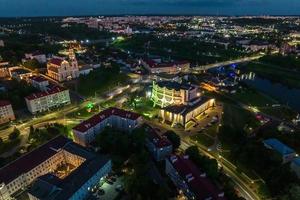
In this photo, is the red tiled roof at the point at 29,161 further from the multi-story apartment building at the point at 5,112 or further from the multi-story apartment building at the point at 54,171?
the multi-story apartment building at the point at 5,112

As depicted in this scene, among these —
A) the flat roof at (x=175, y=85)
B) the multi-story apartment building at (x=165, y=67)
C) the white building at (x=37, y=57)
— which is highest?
the white building at (x=37, y=57)

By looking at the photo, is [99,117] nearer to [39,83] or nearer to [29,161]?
→ [29,161]

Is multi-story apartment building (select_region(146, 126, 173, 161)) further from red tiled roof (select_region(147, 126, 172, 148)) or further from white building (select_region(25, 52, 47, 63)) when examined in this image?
white building (select_region(25, 52, 47, 63))

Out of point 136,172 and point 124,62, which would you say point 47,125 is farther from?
point 124,62

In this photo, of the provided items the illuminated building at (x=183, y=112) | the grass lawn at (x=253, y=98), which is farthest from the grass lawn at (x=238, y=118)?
the grass lawn at (x=253, y=98)

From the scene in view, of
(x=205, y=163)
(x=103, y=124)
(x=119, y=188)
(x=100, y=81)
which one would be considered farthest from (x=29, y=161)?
(x=100, y=81)

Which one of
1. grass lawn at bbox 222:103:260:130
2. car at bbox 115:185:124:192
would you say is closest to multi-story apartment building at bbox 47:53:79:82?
grass lawn at bbox 222:103:260:130
